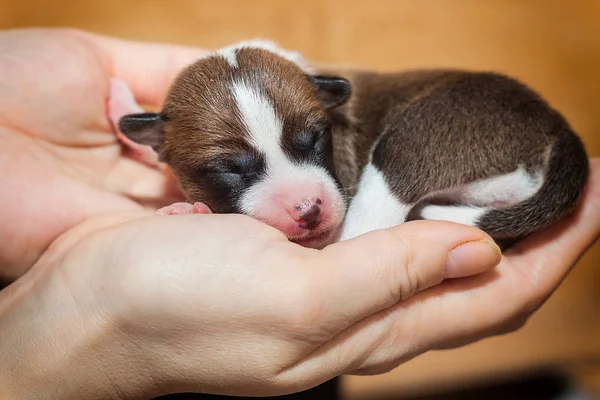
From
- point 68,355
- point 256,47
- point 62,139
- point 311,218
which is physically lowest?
point 68,355

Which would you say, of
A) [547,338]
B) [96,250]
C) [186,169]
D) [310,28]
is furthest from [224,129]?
[547,338]

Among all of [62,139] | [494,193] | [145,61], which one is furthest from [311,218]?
[145,61]

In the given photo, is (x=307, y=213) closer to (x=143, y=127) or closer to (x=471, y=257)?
(x=471, y=257)

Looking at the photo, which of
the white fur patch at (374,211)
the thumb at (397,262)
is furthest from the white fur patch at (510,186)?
the thumb at (397,262)

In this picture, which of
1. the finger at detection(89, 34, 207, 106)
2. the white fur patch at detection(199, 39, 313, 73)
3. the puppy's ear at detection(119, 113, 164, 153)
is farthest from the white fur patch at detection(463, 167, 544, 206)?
the finger at detection(89, 34, 207, 106)

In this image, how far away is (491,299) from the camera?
2.09 m

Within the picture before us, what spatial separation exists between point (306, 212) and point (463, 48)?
256 centimetres

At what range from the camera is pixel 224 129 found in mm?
2088

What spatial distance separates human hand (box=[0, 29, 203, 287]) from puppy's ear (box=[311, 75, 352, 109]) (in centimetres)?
79

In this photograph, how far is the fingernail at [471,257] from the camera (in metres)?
1.85

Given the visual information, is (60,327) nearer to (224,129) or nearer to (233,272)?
(233,272)

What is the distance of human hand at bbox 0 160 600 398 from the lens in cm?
163

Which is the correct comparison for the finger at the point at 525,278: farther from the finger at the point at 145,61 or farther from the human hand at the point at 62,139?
the finger at the point at 145,61

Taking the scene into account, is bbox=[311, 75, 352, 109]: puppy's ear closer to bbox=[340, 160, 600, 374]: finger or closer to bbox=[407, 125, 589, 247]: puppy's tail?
bbox=[407, 125, 589, 247]: puppy's tail
